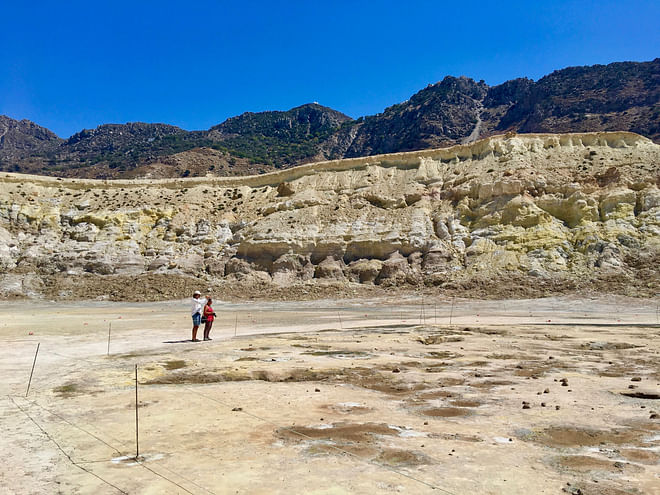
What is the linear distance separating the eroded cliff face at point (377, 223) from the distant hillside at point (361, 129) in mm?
60710

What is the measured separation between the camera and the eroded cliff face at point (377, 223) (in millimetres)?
37875

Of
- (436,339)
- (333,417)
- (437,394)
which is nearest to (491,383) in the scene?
(437,394)

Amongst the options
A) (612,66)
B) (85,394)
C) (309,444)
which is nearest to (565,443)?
(309,444)

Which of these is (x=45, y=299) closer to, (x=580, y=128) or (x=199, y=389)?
(x=199, y=389)

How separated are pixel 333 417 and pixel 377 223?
38138 mm

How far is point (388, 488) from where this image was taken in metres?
4.52

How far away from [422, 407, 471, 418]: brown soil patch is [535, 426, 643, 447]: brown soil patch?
1298mm

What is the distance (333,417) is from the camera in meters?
7.14

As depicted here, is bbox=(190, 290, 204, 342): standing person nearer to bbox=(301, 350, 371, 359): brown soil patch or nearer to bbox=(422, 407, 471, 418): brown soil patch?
bbox=(301, 350, 371, 359): brown soil patch

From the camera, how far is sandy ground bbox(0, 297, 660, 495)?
15.6 ft

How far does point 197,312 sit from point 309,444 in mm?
11559

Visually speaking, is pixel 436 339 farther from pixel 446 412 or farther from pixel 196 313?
pixel 446 412

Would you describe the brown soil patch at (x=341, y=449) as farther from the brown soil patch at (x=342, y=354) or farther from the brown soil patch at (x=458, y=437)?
the brown soil patch at (x=342, y=354)

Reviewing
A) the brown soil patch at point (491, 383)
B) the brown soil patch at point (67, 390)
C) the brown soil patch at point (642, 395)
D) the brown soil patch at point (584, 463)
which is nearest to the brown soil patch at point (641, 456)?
the brown soil patch at point (584, 463)
